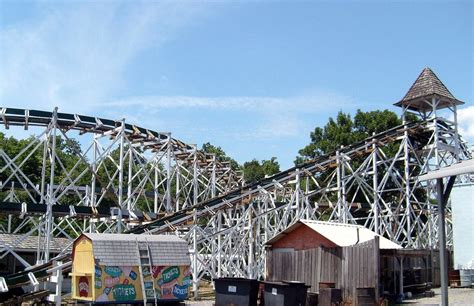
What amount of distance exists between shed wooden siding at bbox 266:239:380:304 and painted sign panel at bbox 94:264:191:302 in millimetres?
3844

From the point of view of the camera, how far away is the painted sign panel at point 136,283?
15.9 m

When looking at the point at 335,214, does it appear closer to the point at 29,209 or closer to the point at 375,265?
the point at 375,265

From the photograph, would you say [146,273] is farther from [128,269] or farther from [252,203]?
[252,203]

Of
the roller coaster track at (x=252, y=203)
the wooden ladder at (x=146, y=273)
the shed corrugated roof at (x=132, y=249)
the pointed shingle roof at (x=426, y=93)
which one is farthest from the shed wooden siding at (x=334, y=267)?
the pointed shingle roof at (x=426, y=93)

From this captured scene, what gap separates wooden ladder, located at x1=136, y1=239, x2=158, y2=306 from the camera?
16.4m

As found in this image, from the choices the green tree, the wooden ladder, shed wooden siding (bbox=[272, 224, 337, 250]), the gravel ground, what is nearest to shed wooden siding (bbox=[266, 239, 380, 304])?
shed wooden siding (bbox=[272, 224, 337, 250])

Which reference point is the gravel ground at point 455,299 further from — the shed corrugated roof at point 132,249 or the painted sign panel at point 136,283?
the shed corrugated roof at point 132,249

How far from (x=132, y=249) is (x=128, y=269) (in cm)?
65

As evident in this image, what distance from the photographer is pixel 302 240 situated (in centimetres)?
2005

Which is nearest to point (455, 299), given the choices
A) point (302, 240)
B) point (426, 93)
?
point (302, 240)

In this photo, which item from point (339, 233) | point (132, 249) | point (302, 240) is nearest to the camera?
point (132, 249)

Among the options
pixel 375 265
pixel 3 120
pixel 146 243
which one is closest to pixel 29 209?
pixel 3 120

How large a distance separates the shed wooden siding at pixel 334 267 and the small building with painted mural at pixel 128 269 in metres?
3.80

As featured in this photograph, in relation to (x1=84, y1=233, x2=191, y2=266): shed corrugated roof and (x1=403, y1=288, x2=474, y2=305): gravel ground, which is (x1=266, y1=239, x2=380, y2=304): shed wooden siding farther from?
(x1=84, y1=233, x2=191, y2=266): shed corrugated roof
